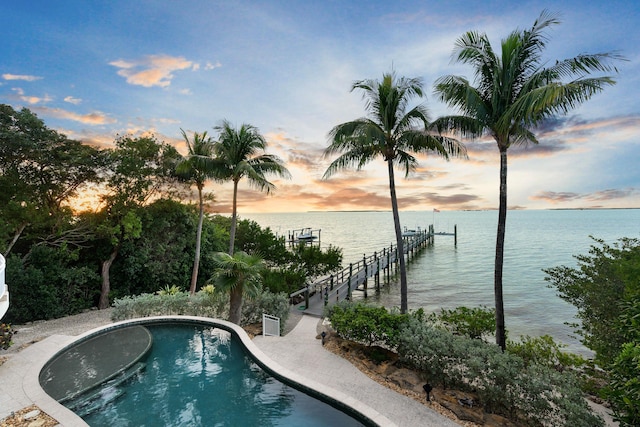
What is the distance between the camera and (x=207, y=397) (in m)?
7.18

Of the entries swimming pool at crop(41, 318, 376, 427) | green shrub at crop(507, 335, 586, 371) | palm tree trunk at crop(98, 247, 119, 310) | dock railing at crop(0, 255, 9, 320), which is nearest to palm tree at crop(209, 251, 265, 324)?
swimming pool at crop(41, 318, 376, 427)

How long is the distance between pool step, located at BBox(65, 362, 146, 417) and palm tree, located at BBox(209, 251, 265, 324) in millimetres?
3711

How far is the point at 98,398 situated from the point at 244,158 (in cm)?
1160

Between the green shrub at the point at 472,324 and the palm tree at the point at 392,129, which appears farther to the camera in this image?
the palm tree at the point at 392,129

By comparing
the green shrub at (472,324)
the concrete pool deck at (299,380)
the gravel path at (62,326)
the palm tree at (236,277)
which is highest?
the palm tree at (236,277)

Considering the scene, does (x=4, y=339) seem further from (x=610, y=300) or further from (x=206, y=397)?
(x=610, y=300)

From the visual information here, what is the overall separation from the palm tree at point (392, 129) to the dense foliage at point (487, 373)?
12.8 ft

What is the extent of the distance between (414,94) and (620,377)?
9.80 metres

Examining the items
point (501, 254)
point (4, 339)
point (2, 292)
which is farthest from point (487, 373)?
point (4, 339)

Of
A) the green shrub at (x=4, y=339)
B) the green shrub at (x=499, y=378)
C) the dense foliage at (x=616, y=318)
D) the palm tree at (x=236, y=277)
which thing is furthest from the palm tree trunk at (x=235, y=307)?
the dense foliage at (x=616, y=318)

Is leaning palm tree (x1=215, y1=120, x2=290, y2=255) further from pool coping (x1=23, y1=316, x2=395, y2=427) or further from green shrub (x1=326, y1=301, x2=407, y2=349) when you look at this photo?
green shrub (x1=326, y1=301, x2=407, y2=349)

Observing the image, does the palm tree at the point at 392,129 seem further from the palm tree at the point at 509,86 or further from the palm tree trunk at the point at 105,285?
the palm tree trunk at the point at 105,285

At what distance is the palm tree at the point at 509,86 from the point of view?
8266 mm

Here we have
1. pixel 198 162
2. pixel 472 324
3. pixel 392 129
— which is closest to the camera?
pixel 472 324
